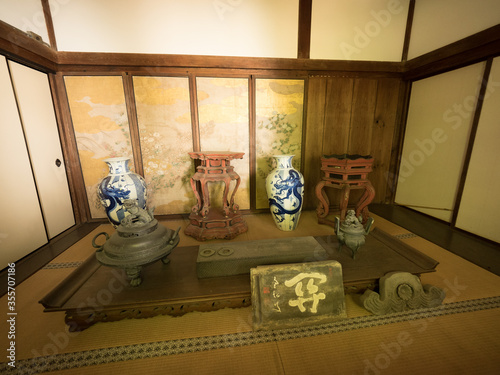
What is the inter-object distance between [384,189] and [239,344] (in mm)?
3518

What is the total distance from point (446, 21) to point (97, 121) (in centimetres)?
471

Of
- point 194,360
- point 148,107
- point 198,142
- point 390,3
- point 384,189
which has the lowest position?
point 194,360

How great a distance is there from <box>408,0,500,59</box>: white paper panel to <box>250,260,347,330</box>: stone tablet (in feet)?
10.4

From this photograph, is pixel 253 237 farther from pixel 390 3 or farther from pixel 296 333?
pixel 390 3

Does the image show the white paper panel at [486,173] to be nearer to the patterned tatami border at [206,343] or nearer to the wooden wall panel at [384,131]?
the wooden wall panel at [384,131]

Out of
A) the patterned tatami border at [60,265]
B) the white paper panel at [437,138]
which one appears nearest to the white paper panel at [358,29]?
the white paper panel at [437,138]

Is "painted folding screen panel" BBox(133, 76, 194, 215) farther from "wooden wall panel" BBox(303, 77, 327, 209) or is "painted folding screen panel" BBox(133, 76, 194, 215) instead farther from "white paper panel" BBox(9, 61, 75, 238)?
"wooden wall panel" BBox(303, 77, 327, 209)

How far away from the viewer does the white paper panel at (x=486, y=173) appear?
233 cm

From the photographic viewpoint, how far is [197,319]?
1.46m

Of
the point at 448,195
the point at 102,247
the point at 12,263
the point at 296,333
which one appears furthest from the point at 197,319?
the point at 448,195

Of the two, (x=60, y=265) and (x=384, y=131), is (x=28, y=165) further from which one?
(x=384, y=131)

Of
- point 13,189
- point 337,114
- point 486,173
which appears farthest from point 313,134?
point 13,189

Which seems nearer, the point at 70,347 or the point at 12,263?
the point at 70,347

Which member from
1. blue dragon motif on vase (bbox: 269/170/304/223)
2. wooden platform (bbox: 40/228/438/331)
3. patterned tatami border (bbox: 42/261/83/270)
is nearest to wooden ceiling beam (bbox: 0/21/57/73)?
patterned tatami border (bbox: 42/261/83/270)
